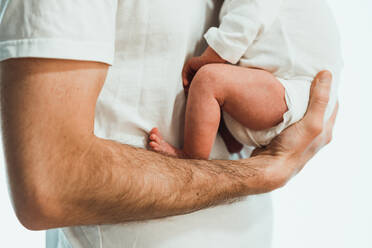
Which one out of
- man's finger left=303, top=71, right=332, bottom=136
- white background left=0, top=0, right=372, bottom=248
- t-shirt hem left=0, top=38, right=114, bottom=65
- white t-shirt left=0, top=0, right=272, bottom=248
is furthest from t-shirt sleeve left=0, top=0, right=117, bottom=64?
white background left=0, top=0, right=372, bottom=248

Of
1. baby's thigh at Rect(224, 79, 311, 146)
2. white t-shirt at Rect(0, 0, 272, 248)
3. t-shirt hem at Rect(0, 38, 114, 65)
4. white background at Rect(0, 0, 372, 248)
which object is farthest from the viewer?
white background at Rect(0, 0, 372, 248)

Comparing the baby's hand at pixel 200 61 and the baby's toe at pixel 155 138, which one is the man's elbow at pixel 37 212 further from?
the baby's hand at pixel 200 61

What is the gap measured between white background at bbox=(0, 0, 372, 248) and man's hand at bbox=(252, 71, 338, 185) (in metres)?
0.87

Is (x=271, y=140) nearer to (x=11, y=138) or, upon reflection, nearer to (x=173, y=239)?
(x=173, y=239)

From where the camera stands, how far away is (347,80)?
59.7 inches

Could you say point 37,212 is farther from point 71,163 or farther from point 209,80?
point 209,80

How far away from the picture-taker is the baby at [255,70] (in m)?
0.67

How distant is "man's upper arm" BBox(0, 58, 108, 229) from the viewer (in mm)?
403

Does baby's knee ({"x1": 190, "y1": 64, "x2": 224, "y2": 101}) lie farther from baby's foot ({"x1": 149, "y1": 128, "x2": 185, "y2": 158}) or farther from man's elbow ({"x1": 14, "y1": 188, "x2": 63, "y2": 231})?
man's elbow ({"x1": 14, "y1": 188, "x2": 63, "y2": 231})

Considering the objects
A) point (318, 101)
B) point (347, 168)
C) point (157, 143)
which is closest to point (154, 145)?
point (157, 143)

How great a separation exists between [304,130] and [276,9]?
0.94 ft

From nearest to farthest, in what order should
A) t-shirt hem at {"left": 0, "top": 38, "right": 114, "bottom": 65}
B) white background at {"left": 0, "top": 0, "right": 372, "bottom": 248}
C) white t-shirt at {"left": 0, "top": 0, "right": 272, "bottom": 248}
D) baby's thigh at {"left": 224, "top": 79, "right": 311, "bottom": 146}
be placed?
t-shirt hem at {"left": 0, "top": 38, "right": 114, "bottom": 65} → white t-shirt at {"left": 0, "top": 0, "right": 272, "bottom": 248} → baby's thigh at {"left": 224, "top": 79, "right": 311, "bottom": 146} → white background at {"left": 0, "top": 0, "right": 372, "bottom": 248}

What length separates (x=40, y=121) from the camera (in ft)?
1.34

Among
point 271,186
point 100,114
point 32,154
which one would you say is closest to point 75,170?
point 32,154
